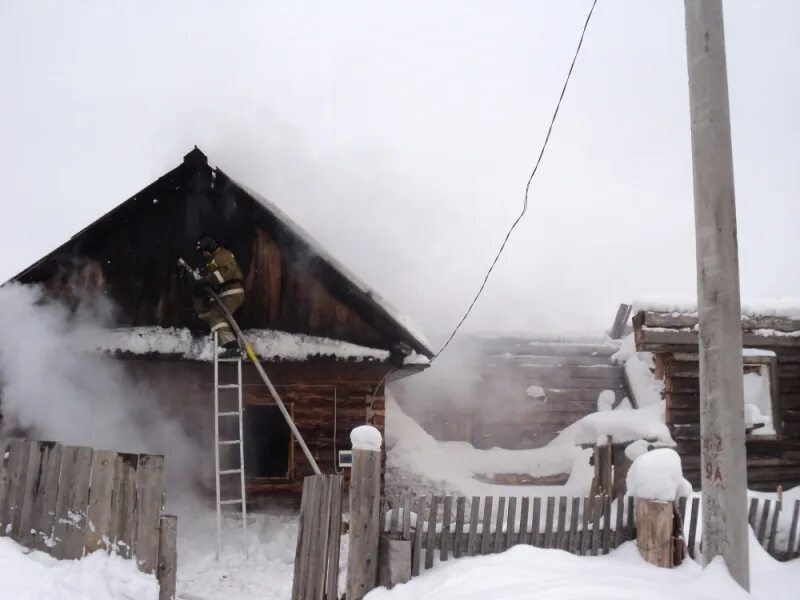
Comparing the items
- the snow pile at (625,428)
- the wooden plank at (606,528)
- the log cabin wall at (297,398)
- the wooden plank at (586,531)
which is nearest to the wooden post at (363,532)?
the wooden plank at (586,531)

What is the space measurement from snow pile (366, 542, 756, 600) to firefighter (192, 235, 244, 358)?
5534 millimetres

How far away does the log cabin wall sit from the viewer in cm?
1122

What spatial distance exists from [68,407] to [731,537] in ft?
31.1

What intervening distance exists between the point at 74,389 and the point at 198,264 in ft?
9.05

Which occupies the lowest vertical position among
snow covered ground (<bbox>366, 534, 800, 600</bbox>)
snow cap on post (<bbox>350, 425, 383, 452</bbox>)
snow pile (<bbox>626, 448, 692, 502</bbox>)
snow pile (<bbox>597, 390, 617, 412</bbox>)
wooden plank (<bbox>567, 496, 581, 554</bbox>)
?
snow covered ground (<bbox>366, 534, 800, 600</bbox>)

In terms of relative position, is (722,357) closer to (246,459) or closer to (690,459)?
(690,459)

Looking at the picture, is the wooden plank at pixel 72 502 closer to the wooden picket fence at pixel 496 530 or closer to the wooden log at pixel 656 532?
the wooden picket fence at pixel 496 530

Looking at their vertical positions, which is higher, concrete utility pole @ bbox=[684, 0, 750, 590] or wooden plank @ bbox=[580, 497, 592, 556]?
concrete utility pole @ bbox=[684, 0, 750, 590]

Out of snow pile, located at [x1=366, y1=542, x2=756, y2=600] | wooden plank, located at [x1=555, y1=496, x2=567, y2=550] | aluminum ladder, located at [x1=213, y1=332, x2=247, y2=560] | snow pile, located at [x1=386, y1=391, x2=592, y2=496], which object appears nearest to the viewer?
snow pile, located at [x1=366, y1=542, x2=756, y2=600]

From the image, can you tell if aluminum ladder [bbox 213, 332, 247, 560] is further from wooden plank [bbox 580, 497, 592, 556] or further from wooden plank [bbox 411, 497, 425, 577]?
wooden plank [bbox 580, 497, 592, 556]

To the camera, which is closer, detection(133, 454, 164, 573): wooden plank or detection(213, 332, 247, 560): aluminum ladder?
detection(133, 454, 164, 573): wooden plank

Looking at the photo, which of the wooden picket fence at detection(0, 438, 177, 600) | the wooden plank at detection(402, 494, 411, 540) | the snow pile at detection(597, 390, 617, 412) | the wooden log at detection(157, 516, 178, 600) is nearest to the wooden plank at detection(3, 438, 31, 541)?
the wooden picket fence at detection(0, 438, 177, 600)

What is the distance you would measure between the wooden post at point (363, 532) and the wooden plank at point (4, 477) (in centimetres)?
371

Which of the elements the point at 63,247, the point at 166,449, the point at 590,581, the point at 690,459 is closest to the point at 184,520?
the point at 166,449
